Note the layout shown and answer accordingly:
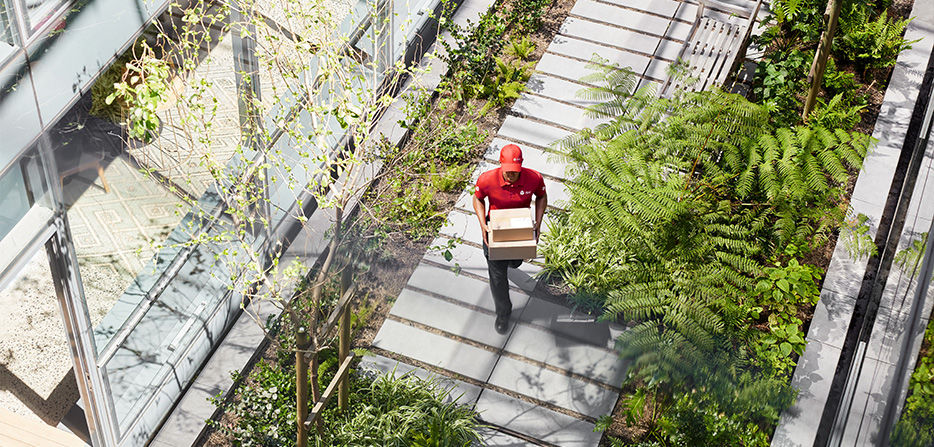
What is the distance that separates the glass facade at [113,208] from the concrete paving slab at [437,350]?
50.0 inches

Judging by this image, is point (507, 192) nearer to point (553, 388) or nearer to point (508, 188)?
point (508, 188)

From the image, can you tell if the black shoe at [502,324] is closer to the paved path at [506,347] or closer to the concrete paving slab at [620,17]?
the paved path at [506,347]

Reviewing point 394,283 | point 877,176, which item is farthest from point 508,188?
point 877,176

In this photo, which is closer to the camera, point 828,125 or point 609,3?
point 828,125

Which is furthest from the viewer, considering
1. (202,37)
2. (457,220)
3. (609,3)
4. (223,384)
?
(609,3)

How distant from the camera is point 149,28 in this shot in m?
5.56

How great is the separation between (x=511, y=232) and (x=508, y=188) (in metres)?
0.31

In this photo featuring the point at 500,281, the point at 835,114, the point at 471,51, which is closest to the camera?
the point at 500,281

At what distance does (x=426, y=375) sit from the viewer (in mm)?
6965

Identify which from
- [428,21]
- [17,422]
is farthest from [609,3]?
[17,422]

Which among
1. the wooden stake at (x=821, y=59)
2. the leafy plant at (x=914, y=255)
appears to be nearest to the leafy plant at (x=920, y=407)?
the leafy plant at (x=914, y=255)

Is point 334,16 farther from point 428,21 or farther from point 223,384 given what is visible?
point 223,384

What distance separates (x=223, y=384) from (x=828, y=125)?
5.96 metres

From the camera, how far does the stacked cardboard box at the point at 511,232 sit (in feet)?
21.2
